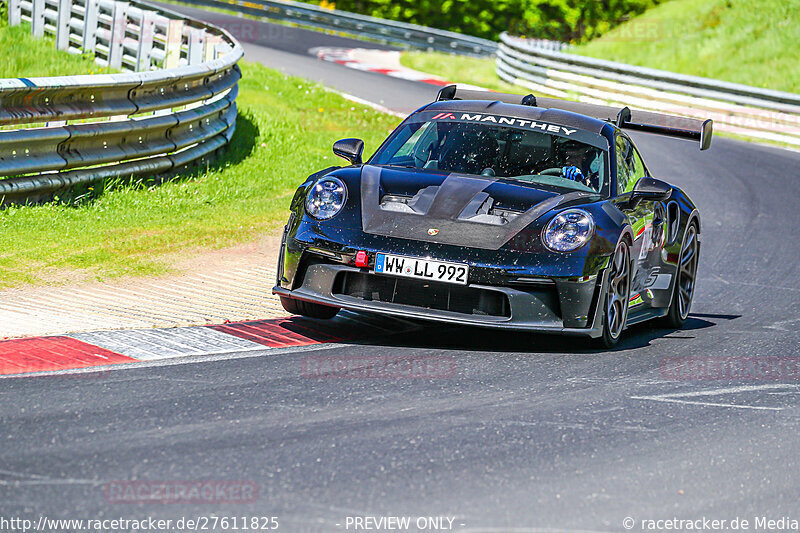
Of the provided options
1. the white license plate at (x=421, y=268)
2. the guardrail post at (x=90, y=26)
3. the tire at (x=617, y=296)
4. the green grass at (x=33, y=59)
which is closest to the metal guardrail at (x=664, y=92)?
the guardrail post at (x=90, y=26)

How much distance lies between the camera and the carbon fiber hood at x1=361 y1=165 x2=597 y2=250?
20.8ft

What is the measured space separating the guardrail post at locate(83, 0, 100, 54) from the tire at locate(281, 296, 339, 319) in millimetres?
12986

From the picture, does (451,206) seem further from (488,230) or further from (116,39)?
(116,39)

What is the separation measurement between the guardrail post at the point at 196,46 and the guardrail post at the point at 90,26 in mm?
2268

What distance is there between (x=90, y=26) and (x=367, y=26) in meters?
18.9

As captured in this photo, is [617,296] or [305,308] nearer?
[617,296]

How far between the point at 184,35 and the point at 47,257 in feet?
33.5

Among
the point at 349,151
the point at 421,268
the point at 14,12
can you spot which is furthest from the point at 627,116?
the point at 14,12

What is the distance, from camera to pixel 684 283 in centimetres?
823

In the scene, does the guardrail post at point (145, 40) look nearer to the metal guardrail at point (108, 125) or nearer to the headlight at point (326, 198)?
the metal guardrail at point (108, 125)

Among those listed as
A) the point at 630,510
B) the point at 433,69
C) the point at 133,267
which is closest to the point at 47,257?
the point at 133,267

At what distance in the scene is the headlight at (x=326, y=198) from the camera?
6.64 m

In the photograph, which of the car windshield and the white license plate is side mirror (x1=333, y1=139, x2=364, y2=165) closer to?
the car windshield

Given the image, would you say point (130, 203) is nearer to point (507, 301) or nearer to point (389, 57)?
point (507, 301)
